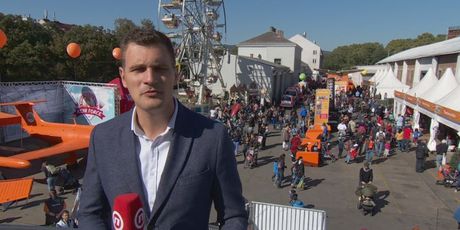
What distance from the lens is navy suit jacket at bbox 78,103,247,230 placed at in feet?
5.34

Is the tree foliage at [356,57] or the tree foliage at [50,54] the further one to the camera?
the tree foliage at [356,57]

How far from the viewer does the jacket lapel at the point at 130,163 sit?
165 cm

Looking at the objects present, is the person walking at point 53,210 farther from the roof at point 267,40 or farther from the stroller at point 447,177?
the roof at point 267,40

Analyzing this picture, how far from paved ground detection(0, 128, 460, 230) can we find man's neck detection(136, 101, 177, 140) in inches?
356

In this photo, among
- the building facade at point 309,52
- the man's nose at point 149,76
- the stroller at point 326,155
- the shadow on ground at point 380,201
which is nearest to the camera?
the man's nose at point 149,76

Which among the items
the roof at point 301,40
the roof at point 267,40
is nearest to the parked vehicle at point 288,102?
the roof at point 267,40

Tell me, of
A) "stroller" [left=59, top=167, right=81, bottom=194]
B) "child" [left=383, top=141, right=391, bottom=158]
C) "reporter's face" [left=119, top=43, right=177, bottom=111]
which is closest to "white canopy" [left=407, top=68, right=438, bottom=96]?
"child" [left=383, top=141, right=391, bottom=158]

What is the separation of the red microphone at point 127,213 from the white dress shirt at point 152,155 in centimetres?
45

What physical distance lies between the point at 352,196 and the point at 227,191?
37.8 feet

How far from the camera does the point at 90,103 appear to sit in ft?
66.0

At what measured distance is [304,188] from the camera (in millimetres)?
12883

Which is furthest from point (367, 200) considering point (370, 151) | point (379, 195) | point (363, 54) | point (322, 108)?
point (363, 54)

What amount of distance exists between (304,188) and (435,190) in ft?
16.2

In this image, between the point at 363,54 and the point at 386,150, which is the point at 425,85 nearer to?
the point at 386,150
